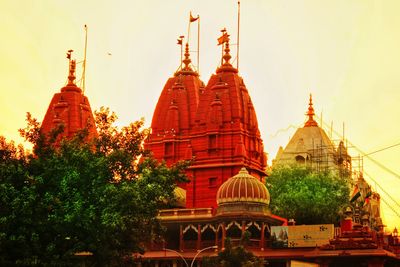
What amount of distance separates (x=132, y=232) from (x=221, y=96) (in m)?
39.8

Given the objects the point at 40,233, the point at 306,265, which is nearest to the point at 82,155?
the point at 40,233

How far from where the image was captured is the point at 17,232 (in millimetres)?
41188

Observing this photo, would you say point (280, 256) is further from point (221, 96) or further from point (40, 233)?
point (40, 233)

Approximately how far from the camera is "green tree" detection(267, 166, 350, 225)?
7688cm

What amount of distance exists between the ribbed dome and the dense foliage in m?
22.0

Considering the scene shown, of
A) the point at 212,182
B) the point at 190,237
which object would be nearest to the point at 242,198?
the point at 190,237

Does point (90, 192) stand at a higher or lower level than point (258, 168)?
lower

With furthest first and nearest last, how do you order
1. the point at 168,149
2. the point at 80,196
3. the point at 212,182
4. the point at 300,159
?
1. the point at 300,159
2. the point at 168,149
3. the point at 212,182
4. the point at 80,196

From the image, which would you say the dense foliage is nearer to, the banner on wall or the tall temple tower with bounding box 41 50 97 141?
the banner on wall

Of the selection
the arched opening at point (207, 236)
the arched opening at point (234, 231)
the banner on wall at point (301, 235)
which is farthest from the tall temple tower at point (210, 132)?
the banner on wall at point (301, 235)

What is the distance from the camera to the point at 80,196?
42938 millimetres

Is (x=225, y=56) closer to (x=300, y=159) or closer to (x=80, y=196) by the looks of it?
(x=300, y=159)

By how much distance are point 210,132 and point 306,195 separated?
1101 cm

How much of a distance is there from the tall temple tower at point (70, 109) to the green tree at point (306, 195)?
20309 mm
